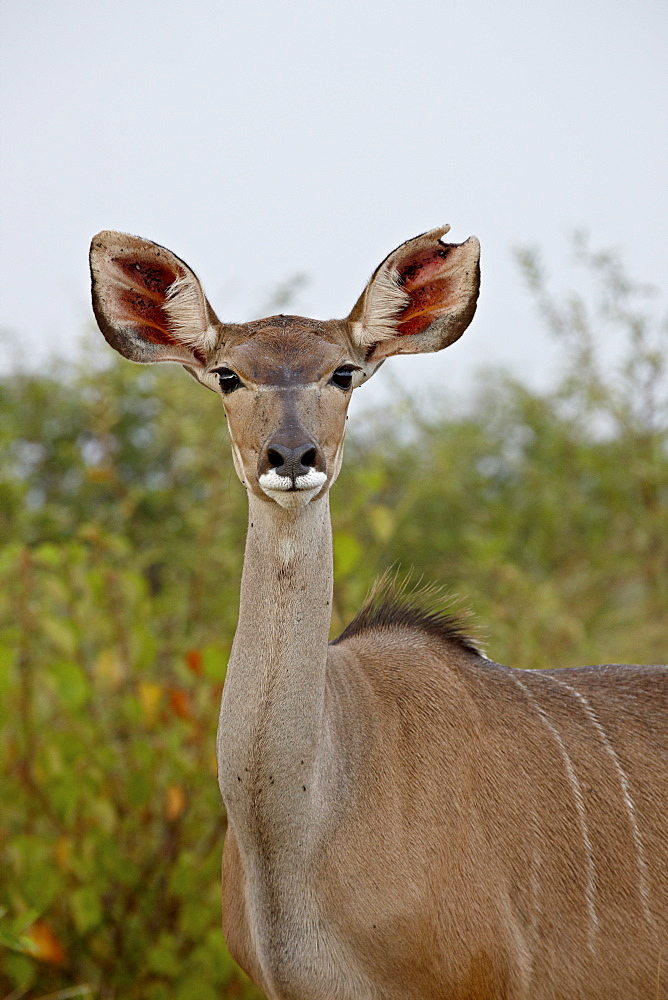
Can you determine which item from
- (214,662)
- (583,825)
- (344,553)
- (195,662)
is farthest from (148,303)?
(583,825)

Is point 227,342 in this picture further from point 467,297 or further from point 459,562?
point 459,562

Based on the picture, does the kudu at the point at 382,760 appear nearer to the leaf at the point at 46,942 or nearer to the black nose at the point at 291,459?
the black nose at the point at 291,459

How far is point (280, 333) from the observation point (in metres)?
3.47

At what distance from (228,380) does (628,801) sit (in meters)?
1.84

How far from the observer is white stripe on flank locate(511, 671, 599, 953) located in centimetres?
350

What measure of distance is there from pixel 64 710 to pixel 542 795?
243 cm

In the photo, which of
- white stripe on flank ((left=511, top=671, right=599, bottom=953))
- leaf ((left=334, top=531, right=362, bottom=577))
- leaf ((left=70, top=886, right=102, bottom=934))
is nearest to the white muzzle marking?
white stripe on flank ((left=511, top=671, right=599, bottom=953))

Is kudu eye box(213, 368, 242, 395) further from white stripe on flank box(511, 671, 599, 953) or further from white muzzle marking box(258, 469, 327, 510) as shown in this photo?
white stripe on flank box(511, 671, 599, 953)

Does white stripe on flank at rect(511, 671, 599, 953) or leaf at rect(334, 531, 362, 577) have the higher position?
leaf at rect(334, 531, 362, 577)

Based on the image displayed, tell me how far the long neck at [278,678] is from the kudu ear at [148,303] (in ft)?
2.13

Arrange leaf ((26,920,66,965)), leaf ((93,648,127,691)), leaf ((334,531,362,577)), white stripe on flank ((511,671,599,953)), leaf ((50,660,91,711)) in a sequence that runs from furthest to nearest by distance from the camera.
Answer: leaf ((93,648,127,691)), leaf ((334,531,362,577)), leaf ((50,660,91,711)), leaf ((26,920,66,965)), white stripe on flank ((511,671,599,953))

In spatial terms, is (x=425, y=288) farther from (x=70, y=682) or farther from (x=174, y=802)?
(x=174, y=802)

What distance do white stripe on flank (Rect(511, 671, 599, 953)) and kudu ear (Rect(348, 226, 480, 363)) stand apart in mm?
1233

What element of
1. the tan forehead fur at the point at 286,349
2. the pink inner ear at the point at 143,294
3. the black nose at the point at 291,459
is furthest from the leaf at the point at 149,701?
the black nose at the point at 291,459
